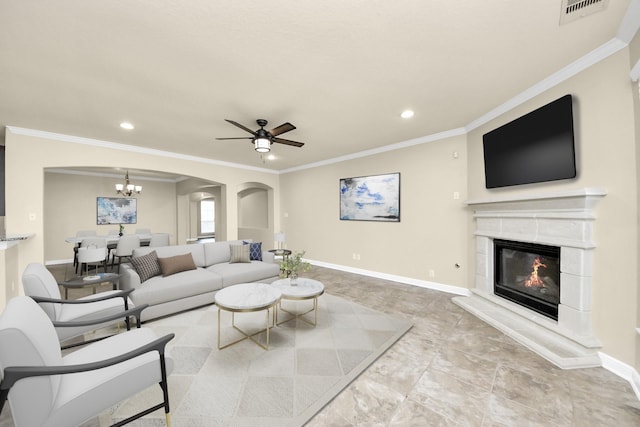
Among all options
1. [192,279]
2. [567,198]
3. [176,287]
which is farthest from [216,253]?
[567,198]

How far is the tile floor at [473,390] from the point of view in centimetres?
157

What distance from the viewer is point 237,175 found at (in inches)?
245

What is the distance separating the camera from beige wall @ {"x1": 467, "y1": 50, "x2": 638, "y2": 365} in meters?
1.92

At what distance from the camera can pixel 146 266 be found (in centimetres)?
330

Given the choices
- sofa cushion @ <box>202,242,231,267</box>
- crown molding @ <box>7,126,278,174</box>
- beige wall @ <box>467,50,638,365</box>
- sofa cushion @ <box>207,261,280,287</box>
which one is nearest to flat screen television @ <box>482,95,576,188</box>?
beige wall @ <box>467,50,638,365</box>

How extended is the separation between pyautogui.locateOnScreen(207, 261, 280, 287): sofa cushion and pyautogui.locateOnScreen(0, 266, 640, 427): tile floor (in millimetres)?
2216

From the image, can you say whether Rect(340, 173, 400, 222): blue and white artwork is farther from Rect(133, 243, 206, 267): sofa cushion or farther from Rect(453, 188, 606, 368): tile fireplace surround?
Rect(133, 243, 206, 267): sofa cushion

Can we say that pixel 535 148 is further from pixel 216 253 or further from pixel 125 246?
pixel 125 246

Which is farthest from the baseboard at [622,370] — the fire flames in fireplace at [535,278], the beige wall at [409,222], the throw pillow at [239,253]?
the throw pillow at [239,253]

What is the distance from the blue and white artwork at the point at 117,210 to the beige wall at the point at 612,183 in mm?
10265

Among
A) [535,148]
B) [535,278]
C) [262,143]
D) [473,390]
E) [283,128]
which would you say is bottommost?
[473,390]

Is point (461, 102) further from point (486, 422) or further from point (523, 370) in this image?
point (486, 422)

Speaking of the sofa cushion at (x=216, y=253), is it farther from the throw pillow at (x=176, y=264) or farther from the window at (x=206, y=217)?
the window at (x=206, y=217)

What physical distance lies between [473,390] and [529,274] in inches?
75.1
